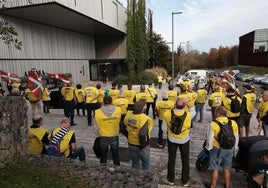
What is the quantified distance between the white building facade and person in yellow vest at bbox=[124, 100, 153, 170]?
51.3ft

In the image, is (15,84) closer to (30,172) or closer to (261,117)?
(30,172)

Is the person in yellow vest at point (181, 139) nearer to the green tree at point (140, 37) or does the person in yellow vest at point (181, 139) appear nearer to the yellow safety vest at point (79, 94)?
the yellow safety vest at point (79, 94)

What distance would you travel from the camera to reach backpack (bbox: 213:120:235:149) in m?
4.20

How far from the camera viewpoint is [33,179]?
3.44 meters

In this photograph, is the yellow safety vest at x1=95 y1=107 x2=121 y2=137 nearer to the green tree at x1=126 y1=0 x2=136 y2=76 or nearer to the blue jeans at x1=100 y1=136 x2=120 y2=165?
the blue jeans at x1=100 y1=136 x2=120 y2=165

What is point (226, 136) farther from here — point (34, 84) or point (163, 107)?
point (34, 84)

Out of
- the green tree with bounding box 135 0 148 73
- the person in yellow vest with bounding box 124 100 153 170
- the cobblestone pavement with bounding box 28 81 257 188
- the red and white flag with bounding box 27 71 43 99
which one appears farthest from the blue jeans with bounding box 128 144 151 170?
the green tree with bounding box 135 0 148 73

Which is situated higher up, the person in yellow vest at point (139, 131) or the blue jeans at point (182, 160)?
the person in yellow vest at point (139, 131)

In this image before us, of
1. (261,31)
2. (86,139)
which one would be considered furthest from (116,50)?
(261,31)

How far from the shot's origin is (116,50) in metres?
37.2

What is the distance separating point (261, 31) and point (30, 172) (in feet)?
237

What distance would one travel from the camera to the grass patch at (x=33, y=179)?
3.29 m

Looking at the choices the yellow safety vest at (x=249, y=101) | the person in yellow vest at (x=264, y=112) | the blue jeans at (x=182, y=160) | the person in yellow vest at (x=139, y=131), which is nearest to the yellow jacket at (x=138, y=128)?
the person in yellow vest at (x=139, y=131)

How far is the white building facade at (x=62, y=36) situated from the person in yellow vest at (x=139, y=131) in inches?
616
